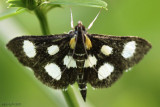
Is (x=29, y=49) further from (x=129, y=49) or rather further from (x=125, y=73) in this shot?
(x=125, y=73)

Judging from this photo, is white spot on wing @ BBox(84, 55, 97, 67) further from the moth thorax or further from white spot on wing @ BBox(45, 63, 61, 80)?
white spot on wing @ BBox(45, 63, 61, 80)

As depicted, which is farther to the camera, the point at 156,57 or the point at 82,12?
the point at 82,12

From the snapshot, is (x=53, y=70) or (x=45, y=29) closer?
(x=45, y=29)

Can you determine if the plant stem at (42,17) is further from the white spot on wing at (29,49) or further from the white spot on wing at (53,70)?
the white spot on wing at (53,70)

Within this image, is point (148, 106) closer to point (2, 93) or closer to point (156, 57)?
point (156, 57)

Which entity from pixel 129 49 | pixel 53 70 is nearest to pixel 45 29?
pixel 53 70

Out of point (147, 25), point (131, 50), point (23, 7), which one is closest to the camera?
point (23, 7)

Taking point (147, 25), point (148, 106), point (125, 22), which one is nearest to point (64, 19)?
point (125, 22)
